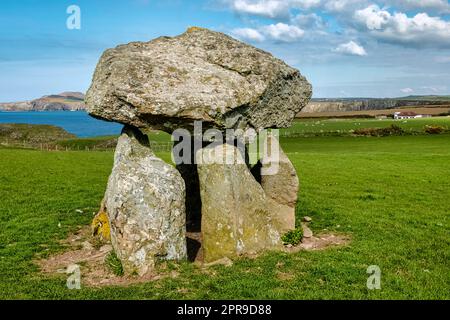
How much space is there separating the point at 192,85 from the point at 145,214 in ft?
13.2

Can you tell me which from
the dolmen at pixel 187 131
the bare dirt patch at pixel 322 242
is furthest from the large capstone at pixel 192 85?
the bare dirt patch at pixel 322 242

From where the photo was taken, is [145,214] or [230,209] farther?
[230,209]

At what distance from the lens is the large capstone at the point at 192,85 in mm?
12898

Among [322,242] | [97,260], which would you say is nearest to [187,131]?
[97,260]

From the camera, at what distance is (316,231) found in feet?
55.0

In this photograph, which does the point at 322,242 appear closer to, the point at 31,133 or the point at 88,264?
the point at 88,264

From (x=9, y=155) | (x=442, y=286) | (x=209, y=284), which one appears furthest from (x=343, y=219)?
(x=9, y=155)

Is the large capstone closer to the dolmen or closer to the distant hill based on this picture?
the dolmen

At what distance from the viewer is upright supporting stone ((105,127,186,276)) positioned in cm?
1201

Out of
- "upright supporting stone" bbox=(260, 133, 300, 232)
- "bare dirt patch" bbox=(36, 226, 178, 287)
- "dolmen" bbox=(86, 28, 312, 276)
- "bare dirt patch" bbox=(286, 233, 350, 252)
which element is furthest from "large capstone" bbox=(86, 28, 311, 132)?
"bare dirt patch" bbox=(36, 226, 178, 287)

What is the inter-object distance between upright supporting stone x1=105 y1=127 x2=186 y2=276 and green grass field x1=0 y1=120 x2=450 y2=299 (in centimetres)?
80

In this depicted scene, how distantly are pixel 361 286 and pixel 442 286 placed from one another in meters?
1.99

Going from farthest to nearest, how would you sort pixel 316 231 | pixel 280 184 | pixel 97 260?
pixel 316 231 → pixel 280 184 → pixel 97 260
